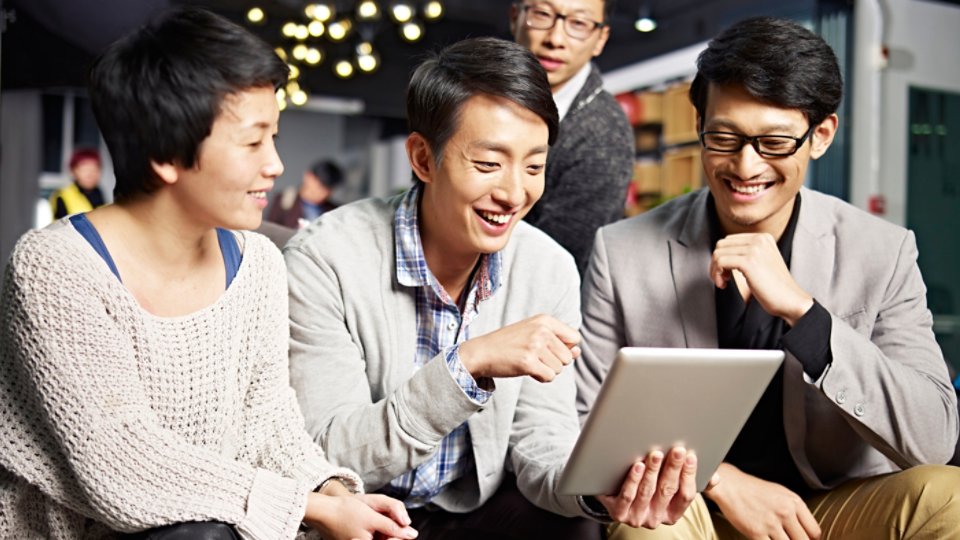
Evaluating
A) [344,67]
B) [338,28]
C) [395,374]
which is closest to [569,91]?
[395,374]

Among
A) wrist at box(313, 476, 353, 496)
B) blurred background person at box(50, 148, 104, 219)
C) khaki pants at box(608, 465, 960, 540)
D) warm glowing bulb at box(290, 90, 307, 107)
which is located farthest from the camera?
warm glowing bulb at box(290, 90, 307, 107)

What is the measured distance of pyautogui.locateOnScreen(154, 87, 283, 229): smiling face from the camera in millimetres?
1429

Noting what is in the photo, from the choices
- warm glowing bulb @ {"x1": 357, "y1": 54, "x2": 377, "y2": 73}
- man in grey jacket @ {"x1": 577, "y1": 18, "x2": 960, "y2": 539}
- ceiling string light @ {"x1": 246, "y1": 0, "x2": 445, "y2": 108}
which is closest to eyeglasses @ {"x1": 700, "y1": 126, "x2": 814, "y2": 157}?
man in grey jacket @ {"x1": 577, "y1": 18, "x2": 960, "y2": 539}

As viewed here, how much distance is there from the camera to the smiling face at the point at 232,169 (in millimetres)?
1429

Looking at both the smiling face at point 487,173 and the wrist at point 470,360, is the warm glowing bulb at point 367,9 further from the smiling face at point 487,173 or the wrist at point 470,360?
the wrist at point 470,360

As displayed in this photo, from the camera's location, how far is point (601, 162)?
2623mm

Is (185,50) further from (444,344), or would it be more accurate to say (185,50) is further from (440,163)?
(444,344)

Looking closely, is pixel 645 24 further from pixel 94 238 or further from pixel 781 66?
pixel 94 238

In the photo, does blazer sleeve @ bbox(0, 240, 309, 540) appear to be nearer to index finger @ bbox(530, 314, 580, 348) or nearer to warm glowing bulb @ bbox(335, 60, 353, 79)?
index finger @ bbox(530, 314, 580, 348)

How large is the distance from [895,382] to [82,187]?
564 cm

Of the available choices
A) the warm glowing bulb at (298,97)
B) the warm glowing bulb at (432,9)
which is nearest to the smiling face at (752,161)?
the warm glowing bulb at (432,9)

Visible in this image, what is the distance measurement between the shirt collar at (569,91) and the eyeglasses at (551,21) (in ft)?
0.33

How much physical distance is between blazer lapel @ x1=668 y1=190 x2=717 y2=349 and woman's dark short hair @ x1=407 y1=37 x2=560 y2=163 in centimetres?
40

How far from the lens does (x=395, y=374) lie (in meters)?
1.82
